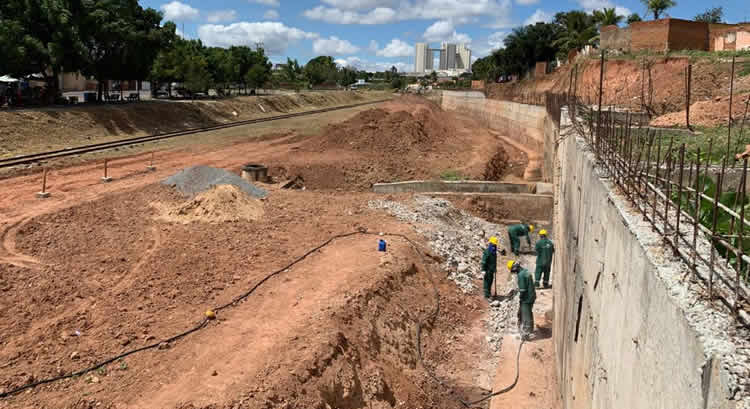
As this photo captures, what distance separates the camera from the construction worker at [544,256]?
1469cm

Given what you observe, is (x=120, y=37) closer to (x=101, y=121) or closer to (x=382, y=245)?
(x=101, y=121)

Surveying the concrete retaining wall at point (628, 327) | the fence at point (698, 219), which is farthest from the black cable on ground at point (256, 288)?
the fence at point (698, 219)

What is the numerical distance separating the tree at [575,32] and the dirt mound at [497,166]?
91.8ft

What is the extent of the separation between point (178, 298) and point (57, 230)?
572 centimetres

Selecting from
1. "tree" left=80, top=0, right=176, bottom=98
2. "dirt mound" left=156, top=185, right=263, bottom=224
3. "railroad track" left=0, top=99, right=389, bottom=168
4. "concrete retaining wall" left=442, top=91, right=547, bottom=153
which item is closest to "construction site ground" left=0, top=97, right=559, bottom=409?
"dirt mound" left=156, top=185, right=263, bottom=224

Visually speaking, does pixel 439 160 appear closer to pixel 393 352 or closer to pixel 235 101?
pixel 393 352

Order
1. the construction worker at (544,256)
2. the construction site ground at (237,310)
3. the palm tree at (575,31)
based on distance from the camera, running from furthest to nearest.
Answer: the palm tree at (575,31) < the construction worker at (544,256) < the construction site ground at (237,310)

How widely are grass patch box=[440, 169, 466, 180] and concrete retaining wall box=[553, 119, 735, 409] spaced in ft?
56.2

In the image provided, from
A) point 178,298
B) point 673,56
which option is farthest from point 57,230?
point 673,56

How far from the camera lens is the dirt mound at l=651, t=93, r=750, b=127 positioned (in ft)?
53.4

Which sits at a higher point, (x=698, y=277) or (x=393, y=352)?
(x=698, y=277)

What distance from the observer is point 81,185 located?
20.2m

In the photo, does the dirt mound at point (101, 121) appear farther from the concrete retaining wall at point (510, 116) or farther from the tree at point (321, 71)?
the tree at point (321, 71)

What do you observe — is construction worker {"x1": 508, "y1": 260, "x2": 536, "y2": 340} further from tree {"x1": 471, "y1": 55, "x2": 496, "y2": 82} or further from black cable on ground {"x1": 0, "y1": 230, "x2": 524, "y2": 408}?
tree {"x1": 471, "y1": 55, "x2": 496, "y2": 82}
